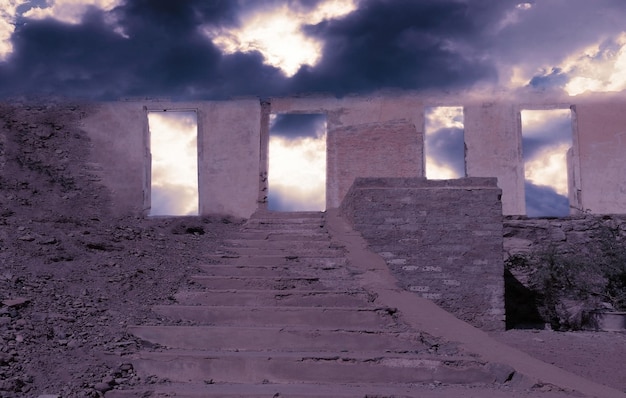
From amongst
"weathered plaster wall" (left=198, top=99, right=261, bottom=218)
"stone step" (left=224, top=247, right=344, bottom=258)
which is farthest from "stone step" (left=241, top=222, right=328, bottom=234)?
"weathered plaster wall" (left=198, top=99, right=261, bottom=218)

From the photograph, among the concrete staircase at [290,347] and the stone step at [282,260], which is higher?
the stone step at [282,260]

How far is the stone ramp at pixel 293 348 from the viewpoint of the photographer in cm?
339

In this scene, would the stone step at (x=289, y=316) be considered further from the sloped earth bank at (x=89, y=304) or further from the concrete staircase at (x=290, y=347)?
the sloped earth bank at (x=89, y=304)

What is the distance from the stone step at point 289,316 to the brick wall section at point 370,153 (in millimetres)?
7663

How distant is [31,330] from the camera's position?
147 inches

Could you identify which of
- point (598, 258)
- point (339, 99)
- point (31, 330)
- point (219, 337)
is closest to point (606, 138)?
point (598, 258)

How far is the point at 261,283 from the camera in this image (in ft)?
16.3

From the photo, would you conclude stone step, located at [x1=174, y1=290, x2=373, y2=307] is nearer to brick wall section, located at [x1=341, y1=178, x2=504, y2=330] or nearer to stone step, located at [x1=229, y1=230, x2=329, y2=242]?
brick wall section, located at [x1=341, y1=178, x2=504, y2=330]

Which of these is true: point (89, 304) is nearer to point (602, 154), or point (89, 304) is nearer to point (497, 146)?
point (497, 146)

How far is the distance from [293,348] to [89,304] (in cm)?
155

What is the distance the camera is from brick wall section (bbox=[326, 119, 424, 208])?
39.1 feet

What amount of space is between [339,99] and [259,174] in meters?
2.22

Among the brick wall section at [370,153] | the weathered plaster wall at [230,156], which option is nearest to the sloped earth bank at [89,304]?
the weathered plaster wall at [230,156]

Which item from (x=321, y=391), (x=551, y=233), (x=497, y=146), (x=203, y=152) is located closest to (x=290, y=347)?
(x=321, y=391)
